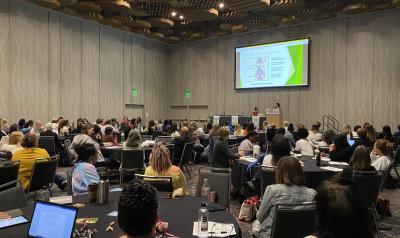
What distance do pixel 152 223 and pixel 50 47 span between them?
15732 millimetres

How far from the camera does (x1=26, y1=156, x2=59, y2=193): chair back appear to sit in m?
5.21

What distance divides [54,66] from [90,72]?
6.54 ft

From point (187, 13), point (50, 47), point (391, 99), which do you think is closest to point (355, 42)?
point (391, 99)

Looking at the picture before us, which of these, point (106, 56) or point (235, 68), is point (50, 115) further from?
point (235, 68)

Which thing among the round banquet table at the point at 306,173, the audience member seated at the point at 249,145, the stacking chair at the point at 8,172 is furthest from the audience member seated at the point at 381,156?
the stacking chair at the point at 8,172

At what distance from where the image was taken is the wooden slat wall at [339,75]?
49.4ft

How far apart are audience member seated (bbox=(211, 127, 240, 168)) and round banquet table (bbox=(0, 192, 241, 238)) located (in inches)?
125

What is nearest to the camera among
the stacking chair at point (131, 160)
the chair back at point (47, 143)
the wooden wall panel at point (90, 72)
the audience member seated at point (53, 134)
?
the stacking chair at point (131, 160)

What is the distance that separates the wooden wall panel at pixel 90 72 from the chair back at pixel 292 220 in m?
15.4

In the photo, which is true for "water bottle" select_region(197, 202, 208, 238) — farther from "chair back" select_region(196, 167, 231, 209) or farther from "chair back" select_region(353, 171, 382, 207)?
"chair back" select_region(353, 171, 382, 207)

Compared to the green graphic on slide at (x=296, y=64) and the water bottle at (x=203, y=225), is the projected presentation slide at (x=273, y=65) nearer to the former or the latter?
the green graphic on slide at (x=296, y=64)

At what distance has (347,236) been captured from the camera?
4.77 ft

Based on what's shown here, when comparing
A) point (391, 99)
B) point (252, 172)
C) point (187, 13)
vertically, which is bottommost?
point (252, 172)

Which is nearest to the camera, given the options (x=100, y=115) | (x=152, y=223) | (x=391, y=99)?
(x=152, y=223)
